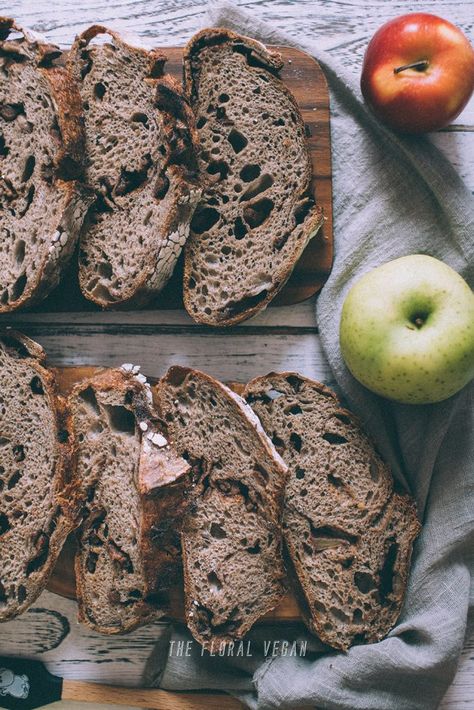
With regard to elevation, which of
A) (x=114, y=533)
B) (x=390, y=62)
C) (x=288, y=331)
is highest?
(x=390, y=62)

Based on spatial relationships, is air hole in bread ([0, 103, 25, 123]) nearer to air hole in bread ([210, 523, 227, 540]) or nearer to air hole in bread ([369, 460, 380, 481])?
air hole in bread ([210, 523, 227, 540])

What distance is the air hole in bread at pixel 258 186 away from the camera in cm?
240

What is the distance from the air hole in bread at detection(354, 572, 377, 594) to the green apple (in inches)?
23.0

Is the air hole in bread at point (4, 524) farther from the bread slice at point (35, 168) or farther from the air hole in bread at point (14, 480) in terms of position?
the bread slice at point (35, 168)

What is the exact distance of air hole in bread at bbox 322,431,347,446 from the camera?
7.95 feet

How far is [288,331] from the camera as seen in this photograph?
2557 mm

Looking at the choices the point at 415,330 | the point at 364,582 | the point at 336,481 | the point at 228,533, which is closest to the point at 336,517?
the point at 336,481

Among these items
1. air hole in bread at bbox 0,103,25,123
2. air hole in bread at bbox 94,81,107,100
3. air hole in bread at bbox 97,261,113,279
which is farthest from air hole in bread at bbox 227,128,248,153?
air hole in bread at bbox 0,103,25,123

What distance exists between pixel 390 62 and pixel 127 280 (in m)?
1.04

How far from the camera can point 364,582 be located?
2.41 metres

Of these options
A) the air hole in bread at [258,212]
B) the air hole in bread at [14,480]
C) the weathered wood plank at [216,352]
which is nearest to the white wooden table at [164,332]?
the weathered wood plank at [216,352]

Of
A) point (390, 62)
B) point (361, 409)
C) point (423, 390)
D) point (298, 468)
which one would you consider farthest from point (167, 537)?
point (390, 62)

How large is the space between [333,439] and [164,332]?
667 millimetres

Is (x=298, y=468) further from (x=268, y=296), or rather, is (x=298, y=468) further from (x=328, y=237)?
(x=328, y=237)
